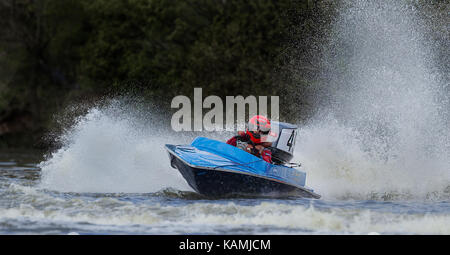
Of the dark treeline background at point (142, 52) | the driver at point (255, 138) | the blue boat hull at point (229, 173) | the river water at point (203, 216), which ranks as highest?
the dark treeline background at point (142, 52)

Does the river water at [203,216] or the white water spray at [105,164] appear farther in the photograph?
the white water spray at [105,164]

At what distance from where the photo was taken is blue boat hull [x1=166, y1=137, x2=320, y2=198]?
470 inches

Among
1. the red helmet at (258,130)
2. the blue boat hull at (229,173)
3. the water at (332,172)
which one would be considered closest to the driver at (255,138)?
the red helmet at (258,130)

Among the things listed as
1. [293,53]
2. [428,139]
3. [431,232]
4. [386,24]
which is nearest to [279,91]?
[293,53]

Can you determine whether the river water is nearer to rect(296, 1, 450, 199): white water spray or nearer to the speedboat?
the speedboat

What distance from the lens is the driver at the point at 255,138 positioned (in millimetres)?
12805

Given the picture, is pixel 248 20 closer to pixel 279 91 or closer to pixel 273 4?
pixel 273 4

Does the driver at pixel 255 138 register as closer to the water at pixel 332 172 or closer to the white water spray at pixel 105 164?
the water at pixel 332 172

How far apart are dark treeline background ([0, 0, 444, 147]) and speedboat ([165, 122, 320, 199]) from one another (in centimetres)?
1260

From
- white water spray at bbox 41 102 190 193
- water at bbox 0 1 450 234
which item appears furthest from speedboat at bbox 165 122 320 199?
white water spray at bbox 41 102 190 193

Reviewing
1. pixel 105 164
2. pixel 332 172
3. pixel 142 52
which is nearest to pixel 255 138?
pixel 332 172

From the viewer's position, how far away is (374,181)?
14430 mm

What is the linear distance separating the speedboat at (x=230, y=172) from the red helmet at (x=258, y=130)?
0.29 metres
